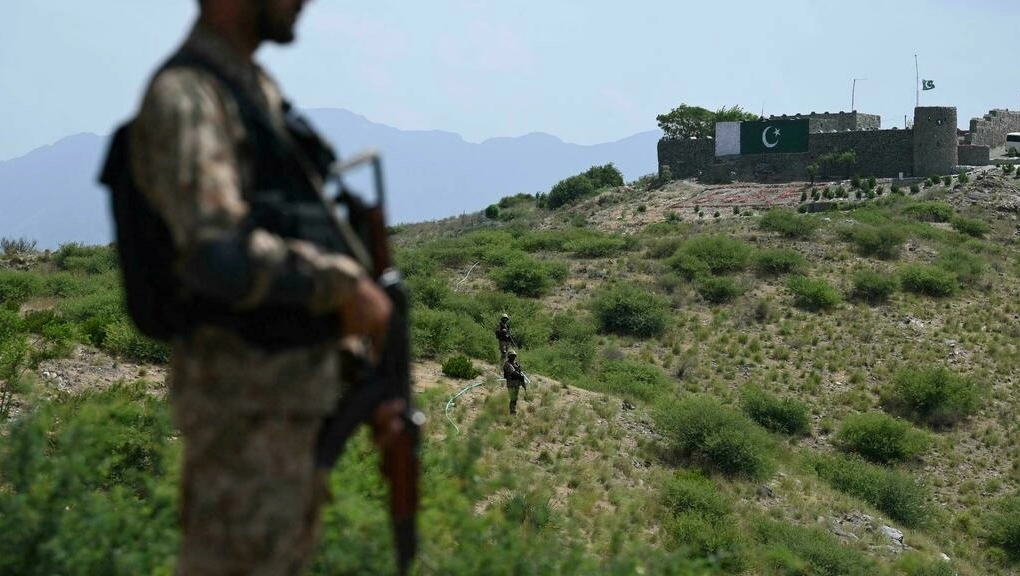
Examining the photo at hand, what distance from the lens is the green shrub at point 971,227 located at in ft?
118

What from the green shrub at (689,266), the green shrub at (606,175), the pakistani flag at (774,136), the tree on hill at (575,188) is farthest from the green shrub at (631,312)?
the green shrub at (606,175)

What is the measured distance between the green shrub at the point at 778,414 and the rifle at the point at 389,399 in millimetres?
19285

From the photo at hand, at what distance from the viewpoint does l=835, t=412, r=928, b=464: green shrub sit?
67.7ft

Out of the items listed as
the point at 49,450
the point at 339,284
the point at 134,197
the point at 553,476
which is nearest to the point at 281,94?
the point at 134,197

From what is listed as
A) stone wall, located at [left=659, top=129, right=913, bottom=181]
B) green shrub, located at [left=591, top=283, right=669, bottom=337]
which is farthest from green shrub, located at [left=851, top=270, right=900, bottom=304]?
stone wall, located at [left=659, top=129, right=913, bottom=181]

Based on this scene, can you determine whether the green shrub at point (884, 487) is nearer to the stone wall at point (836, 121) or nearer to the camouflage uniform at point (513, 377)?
the camouflage uniform at point (513, 377)

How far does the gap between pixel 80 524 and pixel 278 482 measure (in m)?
1.67

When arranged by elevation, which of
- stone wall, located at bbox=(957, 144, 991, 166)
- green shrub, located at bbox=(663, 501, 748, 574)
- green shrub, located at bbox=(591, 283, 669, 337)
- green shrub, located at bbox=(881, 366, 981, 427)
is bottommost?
green shrub, located at bbox=(881, 366, 981, 427)

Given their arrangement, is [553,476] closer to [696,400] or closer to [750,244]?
[696,400]

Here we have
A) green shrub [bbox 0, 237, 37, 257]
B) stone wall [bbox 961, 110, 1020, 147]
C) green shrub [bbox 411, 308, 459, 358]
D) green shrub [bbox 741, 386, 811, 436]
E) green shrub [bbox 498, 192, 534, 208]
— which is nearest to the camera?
green shrub [bbox 411, 308, 459, 358]

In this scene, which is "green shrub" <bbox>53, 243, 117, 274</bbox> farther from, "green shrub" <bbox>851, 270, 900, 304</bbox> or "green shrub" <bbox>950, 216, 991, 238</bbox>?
"green shrub" <bbox>950, 216, 991, 238</bbox>

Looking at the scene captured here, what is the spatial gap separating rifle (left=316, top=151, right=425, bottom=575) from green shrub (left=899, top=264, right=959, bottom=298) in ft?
96.3

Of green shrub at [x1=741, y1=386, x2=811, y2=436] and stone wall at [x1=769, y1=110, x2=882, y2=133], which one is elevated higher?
stone wall at [x1=769, y1=110, x2=882, y2=133]

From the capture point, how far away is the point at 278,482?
2.70m
